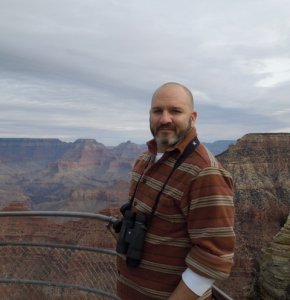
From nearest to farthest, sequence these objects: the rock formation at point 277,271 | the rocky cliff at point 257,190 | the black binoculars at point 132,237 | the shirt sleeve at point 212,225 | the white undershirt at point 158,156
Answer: the shirt sleeve at point 212,225 < the black binoculars at point 132,237 < the white undershirt at point 158,156 < the rock formation at point 277,271 < the rocky cliff at point 257,190

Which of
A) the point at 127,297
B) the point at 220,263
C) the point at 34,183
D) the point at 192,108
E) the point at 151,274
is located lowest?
the point at 34,183

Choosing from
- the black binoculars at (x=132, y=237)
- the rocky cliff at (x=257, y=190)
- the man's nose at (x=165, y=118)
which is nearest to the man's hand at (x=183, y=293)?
the black binoculars at (x=132, y=237)

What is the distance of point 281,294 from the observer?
9.52 m

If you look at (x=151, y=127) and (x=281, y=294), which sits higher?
(x=151, y=127)

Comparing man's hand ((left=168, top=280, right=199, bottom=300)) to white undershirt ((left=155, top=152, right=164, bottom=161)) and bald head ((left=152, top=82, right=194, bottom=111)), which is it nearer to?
white undershirt ((left=155, top=152, right=164, bottom=161))

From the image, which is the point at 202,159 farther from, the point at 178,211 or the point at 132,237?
the point at 132,237

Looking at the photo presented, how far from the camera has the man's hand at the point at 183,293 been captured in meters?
2.15

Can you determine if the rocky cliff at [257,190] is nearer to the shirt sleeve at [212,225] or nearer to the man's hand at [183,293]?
the man's hand at [183,293]

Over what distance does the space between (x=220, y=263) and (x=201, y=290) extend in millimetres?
196

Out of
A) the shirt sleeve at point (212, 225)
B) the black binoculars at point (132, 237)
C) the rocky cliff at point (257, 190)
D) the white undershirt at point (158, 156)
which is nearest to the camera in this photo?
the shirt sleeve at point (212, 225)

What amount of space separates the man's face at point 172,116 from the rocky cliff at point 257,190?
26.5 m

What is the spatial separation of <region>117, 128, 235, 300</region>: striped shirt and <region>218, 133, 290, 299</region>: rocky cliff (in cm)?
2633

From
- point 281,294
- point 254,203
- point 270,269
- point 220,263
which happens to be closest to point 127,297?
point 220,263

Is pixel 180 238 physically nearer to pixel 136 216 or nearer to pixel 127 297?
pixel 136 216
